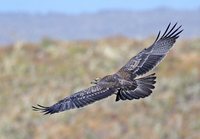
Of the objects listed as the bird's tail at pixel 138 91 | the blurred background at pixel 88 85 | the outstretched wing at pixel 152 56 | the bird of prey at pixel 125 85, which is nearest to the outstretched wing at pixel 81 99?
the bird of prey at pixel 125 85

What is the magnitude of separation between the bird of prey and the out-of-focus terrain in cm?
1255

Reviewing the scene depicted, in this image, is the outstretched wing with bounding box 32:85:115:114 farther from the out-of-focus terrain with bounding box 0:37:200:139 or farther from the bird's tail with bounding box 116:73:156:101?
the out-of-focus terrain with bounding box 0:37:200:139

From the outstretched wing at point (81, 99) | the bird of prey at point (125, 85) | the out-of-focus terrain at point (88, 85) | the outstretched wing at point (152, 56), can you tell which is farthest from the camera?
the out-of-focus terrain at point (88, 85)

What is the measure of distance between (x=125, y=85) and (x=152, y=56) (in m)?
1.47

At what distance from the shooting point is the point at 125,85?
383 inches

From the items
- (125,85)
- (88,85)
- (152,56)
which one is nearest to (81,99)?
(125,85)

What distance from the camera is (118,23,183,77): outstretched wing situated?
10.6 metres

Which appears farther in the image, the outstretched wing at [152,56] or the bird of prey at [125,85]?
the outstretched wing at [152,56]

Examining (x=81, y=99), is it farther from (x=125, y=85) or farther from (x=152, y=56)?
(x=152, y=56)

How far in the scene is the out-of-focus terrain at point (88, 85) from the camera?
24656mm

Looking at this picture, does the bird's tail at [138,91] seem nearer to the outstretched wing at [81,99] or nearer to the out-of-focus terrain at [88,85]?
the outstretched wing at [81,99]

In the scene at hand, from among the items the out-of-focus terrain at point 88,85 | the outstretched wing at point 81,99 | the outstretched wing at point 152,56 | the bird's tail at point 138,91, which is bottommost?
the bird's tail at point 138,91

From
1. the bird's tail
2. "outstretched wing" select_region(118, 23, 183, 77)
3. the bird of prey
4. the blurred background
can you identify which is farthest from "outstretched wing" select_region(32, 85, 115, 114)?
the blurred background

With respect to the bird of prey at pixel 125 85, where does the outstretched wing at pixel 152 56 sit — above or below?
above
